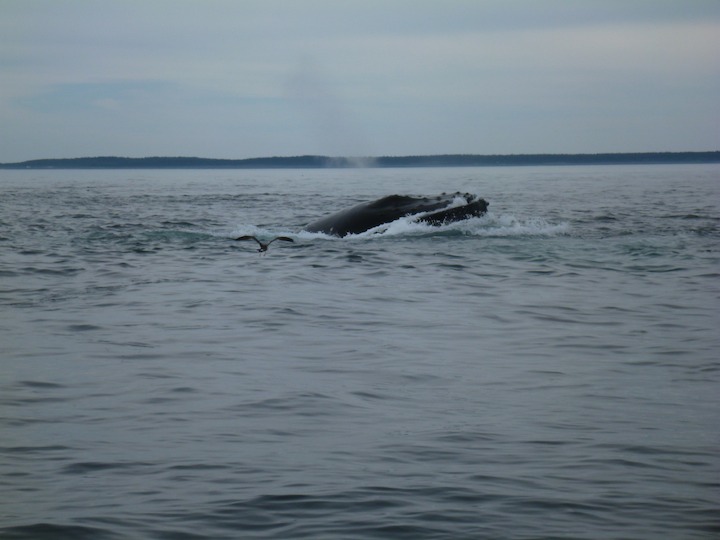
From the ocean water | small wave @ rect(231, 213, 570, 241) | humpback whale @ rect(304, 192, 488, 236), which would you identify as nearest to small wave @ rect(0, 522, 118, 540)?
the ocean water

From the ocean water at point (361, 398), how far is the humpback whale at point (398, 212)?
369 centimetres

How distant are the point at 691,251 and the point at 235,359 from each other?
41.0ft

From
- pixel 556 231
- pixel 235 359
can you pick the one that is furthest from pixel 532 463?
pixel 556 231

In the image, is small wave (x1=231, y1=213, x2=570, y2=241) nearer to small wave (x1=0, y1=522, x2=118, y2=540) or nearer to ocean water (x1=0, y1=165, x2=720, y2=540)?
ocean water (x1=0, y1=165, x2=720, y2=540)

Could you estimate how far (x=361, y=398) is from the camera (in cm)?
853

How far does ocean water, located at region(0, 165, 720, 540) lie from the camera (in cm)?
577

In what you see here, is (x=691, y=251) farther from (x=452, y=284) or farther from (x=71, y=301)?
(x=71, y=301)

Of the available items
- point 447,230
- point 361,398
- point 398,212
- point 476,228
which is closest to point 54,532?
point 361,398

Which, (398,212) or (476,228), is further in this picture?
(476,228)

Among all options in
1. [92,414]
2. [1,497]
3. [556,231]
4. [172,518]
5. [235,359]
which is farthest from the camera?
[556,231]

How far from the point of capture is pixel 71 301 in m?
14.0

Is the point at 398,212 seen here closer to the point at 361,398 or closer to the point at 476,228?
the point at 476,228

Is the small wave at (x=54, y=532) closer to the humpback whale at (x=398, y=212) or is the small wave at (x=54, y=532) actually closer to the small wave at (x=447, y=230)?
the small wave at (x=447, y=230)

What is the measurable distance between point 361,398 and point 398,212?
1462 centimetres
